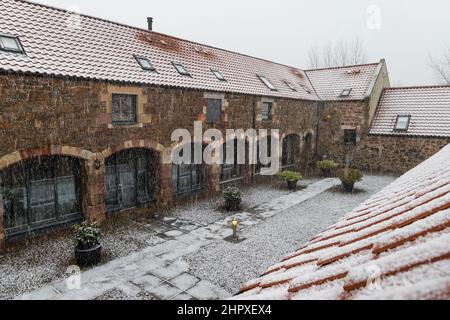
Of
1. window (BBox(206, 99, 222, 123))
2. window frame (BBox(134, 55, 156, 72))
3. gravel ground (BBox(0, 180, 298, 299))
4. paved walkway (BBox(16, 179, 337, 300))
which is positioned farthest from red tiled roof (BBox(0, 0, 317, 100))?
paved walkway (BBox(16, 179, 337, 300))

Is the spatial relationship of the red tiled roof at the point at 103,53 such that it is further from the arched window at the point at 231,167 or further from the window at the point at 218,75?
the arched window at the point at 231,167

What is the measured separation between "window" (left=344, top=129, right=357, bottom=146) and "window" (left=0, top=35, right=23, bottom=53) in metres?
20.0

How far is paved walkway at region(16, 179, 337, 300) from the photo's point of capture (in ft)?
21.6

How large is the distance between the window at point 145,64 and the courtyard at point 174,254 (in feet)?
18.8

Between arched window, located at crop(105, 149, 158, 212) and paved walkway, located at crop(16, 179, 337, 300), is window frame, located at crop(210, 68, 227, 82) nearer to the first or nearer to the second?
arched window, located at crop(105, 149, 158, 212)

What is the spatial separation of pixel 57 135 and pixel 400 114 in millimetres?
21232

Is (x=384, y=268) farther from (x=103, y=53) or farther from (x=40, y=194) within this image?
(x=103, y=53)

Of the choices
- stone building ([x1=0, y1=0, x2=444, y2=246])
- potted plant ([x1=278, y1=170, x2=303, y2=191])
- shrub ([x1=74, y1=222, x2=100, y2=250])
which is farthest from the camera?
potted plant ([x1=278, y1=170, x2=303, y2=191])

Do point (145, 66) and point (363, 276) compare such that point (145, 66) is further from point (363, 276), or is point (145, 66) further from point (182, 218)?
point (363, 276)

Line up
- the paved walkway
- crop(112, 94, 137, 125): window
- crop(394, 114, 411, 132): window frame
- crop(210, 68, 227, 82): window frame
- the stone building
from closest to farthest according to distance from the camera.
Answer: the paved walkway
the stone building
crop(112, 94, 137, 125): window
crop(210, 68, 227, 82): window frame
crop(394, 114, 411, 132): window frame

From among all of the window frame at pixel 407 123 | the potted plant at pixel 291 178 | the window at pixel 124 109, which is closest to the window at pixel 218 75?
the window at pixel 124 109

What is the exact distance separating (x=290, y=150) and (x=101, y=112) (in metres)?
14.0
